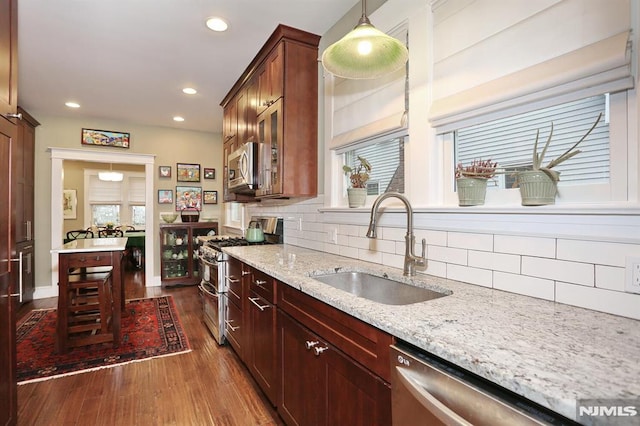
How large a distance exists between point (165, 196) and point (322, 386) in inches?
191

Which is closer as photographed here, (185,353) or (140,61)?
(185,353)

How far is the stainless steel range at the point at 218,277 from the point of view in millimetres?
2771

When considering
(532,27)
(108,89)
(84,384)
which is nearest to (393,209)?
(532,27)

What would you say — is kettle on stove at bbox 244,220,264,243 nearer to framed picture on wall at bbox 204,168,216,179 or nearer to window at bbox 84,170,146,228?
framed picture on wall at bbox 204,168,216,179

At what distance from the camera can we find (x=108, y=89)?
3678mm

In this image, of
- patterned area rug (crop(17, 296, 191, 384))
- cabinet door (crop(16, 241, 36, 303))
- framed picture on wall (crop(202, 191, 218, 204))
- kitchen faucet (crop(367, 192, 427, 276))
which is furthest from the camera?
framed picture on wall (crop(202, 191, 218, 204))

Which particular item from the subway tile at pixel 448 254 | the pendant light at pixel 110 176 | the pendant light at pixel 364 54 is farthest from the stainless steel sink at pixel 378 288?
the pendant light at pixel 110 176

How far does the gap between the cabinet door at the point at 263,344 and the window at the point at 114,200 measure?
6965 mm

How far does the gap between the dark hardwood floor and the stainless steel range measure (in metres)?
0.28

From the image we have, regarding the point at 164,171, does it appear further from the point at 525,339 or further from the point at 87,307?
the point at 525,339

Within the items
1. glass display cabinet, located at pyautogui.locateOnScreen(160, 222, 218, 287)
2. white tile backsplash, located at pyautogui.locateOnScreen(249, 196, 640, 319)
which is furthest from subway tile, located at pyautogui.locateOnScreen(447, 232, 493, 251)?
glass display cabinet, located at pyautogui.locateOnScreen(160, 222, 218, 287)

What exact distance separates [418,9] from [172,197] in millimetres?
4833

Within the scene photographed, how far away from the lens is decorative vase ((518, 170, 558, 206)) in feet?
3.88

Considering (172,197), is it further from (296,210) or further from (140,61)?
(296,210)
